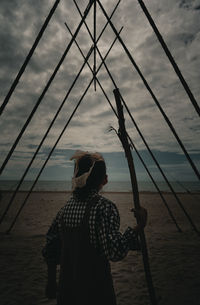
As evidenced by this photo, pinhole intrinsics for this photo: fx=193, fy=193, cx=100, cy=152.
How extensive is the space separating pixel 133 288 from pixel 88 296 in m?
2.47

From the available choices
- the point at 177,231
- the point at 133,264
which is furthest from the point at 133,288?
the point at 177,231

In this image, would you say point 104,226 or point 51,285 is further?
point 51,285

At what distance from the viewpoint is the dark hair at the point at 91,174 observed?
4.90 ft

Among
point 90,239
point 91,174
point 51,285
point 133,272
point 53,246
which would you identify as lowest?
point 133,272

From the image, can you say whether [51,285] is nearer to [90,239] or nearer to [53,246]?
[53,246]

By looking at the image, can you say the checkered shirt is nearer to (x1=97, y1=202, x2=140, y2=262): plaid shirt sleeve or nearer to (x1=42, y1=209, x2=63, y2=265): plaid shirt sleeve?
(x1=97, y1=202, x2=140, y2=262): plaid shirt sleeve

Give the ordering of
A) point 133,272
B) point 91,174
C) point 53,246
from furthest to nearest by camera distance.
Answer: point 133,272
point 53,246
point 91,174

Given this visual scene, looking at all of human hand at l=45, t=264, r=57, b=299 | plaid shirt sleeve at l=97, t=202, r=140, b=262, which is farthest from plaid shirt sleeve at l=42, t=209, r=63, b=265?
plaid shirt sleeve at l=97, t=202, r=140, b=262

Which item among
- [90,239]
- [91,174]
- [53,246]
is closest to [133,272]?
[53,246]

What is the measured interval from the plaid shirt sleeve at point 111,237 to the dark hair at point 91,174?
19cm

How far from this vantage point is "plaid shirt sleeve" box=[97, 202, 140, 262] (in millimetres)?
1285

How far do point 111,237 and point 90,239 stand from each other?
0.17 meters

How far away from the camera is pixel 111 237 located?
131 centimetres

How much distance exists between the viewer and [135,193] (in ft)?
7.32
